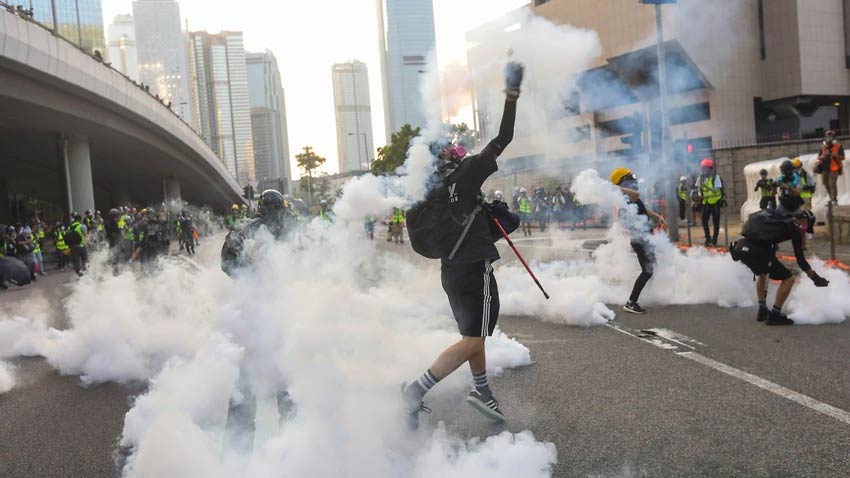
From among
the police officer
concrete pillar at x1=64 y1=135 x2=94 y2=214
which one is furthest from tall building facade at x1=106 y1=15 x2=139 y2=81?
the police officer

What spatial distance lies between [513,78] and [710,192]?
38.2 feet

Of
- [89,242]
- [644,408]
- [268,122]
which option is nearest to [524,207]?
[89,242]

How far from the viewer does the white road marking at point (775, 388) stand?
167 inches

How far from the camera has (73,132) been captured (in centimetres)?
2920

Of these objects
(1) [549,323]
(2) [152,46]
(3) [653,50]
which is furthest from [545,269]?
(2) [152,46]

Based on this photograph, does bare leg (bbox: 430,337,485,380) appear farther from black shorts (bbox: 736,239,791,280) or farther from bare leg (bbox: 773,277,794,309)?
bare leg (bbox: 773,277,794,309)

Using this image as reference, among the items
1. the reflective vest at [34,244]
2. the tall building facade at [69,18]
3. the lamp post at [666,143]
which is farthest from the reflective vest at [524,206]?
the tall building facade at [69,18]

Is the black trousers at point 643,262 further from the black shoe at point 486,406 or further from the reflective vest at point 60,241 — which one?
the reflective vest at point 60,241

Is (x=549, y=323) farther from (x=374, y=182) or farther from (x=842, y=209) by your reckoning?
(x=842, y=209)

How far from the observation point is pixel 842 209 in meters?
13.9

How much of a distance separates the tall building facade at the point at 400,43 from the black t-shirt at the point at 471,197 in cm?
419

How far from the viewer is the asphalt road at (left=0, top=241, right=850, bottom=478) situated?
12.3ft

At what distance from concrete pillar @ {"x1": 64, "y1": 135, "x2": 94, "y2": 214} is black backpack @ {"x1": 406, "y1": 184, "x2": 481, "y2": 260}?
2934 centimetres

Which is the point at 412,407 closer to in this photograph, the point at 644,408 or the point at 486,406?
the point at 486,406
